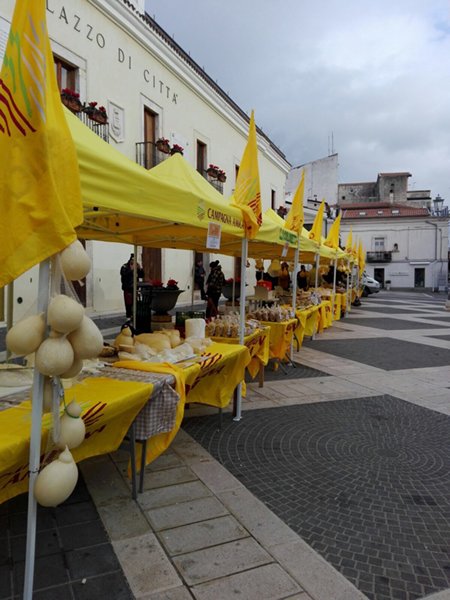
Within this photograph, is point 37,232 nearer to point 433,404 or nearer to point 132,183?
point 132,183

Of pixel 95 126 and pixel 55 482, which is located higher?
pixel 95 126

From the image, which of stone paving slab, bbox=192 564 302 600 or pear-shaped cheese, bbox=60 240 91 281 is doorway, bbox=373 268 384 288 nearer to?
stone paving slab, bbox=192 564 302 600

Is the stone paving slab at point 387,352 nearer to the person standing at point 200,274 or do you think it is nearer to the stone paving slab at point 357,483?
the stone paving slab at point 357,483

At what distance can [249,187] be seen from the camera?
4.49 metres

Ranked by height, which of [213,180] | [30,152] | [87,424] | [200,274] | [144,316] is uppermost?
[213,180]

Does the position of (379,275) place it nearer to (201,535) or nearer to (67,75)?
(67,75)

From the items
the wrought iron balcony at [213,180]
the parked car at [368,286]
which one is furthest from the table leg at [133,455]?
the parked car at [368,286]

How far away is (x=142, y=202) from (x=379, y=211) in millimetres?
46038

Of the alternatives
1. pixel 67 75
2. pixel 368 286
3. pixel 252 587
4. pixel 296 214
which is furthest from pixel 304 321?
pixel 368 286

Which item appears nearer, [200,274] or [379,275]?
[200,274]

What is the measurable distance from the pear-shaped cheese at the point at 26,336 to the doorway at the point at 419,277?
46718 millimetres

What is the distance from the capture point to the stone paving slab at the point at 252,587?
200cm

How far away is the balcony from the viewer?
43750 mm

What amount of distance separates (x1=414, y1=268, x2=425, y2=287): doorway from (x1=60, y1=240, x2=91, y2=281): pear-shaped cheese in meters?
46.5
